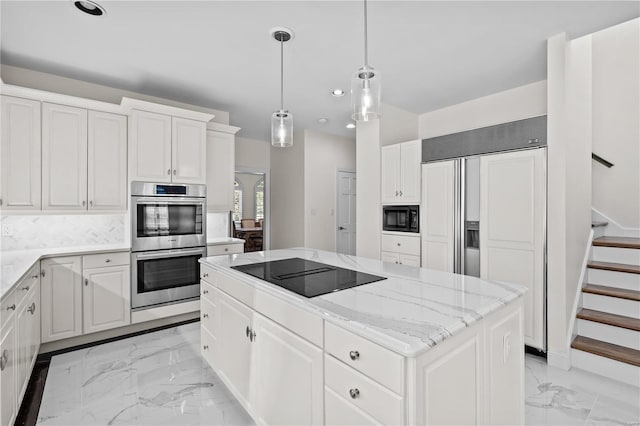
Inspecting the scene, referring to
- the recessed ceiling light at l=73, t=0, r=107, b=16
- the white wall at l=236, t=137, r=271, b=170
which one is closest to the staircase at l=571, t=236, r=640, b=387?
the recessed ceiling light at l=73, t=0, r=107, b=16

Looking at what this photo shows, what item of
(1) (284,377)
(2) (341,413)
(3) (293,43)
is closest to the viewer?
(2) (341,413)

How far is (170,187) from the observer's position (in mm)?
3324

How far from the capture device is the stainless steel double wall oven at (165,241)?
124 inches

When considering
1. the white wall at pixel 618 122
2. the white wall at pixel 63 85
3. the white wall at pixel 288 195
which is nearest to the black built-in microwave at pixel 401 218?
the white wall at pixel 288 195

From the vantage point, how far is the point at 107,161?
3.13 m

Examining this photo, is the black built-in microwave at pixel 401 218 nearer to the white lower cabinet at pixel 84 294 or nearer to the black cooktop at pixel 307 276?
the black cooktop at pixel 307 276

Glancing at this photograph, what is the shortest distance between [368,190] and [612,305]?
2.58m

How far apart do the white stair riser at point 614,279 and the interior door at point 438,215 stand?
47.8 inches

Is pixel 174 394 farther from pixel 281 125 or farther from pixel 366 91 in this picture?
pixel 366 91

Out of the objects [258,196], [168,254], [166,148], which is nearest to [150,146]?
[166,148]

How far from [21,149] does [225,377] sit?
2589 millimetres

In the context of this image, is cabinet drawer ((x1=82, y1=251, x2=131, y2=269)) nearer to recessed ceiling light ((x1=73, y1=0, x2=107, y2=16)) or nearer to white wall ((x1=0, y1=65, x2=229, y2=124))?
white wall ((x1=0, y1=65, x2=229, y2=124))

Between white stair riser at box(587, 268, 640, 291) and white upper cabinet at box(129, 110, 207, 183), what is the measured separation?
399 cm

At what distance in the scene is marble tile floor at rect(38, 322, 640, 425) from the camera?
1.96 meters
